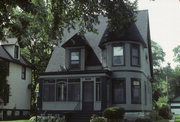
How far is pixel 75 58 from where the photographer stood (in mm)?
29828

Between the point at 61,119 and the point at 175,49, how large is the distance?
57.2m

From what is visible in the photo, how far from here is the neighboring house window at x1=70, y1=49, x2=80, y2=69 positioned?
29.6 m

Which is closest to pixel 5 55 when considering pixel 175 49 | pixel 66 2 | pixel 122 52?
pixel 122 52

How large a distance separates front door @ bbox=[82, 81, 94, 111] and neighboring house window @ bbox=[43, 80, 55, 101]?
3.45 meters

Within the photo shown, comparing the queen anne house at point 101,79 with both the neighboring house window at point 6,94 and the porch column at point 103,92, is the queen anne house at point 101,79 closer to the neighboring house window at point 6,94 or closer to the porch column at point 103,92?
the porch column at point 103,92

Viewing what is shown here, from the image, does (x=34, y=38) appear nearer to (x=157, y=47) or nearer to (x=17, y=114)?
(x=17, y=114)

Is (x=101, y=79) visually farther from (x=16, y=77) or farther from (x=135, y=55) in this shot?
(x=16, y=77)

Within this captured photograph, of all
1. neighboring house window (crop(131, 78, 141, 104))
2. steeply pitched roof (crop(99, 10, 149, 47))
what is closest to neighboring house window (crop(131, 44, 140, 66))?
steeply pitched roof (crop(99, 10, 149, 47))

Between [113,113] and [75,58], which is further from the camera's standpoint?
[75,58]

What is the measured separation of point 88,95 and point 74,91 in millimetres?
1545

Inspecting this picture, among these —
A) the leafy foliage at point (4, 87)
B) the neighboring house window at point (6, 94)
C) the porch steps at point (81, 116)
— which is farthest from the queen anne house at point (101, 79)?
the neighboring house window at point (6, 94)

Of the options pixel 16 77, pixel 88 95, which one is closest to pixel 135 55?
pixel 88 95

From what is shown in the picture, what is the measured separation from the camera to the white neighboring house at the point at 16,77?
121 ft

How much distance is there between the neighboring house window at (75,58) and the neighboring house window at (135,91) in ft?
20.0
